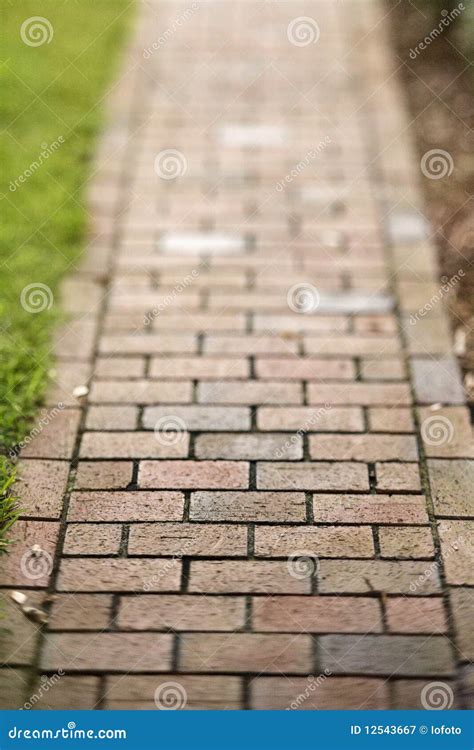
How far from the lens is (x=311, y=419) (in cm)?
309

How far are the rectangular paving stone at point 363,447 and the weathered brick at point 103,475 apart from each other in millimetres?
691

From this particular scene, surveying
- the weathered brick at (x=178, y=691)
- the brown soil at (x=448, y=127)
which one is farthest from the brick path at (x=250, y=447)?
the brown soil at (x=448, y=127)

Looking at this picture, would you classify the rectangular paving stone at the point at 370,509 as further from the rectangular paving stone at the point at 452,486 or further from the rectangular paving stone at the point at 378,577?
the rectangular paving stone at the point at 378,577

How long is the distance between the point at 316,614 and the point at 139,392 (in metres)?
1.21

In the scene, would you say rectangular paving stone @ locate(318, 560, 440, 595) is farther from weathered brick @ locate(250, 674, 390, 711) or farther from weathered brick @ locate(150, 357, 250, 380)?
weathered brick @ locate(150, 357, 250, 380)

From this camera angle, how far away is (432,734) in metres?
2.23

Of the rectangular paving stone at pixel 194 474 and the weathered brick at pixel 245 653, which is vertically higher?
the rectangular paving stone at pixel 194 474

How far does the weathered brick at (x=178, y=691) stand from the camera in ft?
7.36

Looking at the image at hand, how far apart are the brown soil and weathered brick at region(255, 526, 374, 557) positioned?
0.85m

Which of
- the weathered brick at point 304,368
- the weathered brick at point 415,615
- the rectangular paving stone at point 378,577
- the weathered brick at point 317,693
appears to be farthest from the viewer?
the weathered brick at point 304,368

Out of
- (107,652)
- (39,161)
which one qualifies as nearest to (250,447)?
(107,652)

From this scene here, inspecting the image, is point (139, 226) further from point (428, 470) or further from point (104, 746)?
point (104, 746)

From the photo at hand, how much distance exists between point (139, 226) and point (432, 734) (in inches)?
113

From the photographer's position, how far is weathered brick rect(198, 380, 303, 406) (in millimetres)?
3174
